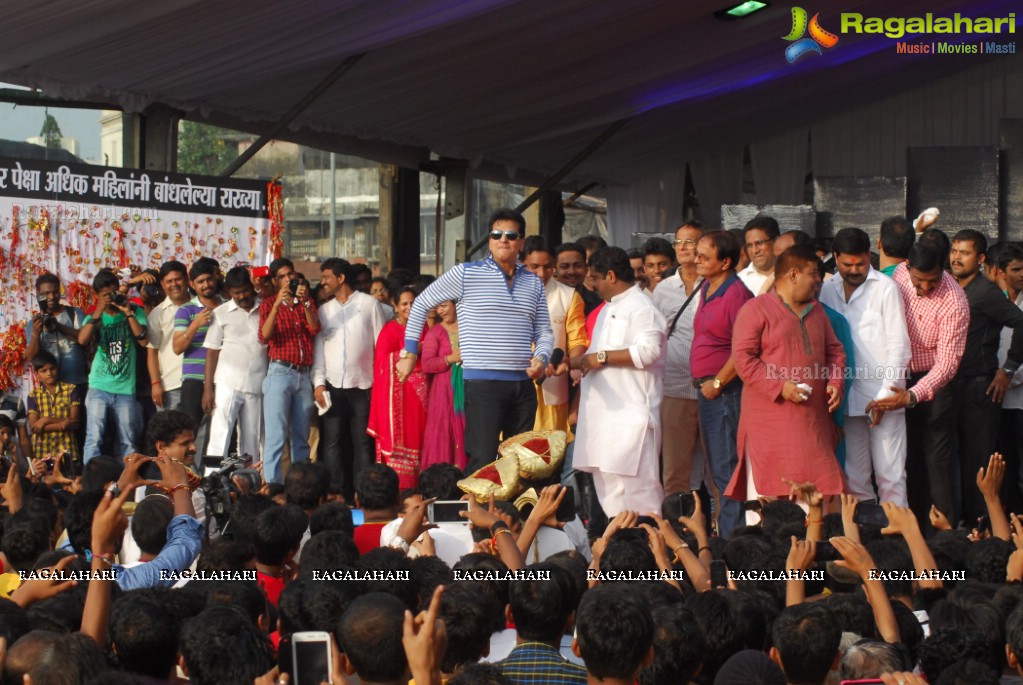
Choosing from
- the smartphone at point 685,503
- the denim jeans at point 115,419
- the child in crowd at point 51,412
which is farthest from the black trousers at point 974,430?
the child in crowd at point 51,412

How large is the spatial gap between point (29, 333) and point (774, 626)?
6.32 metres

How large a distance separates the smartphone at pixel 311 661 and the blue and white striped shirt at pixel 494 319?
413cm

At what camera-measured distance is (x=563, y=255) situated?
8133 millimetres

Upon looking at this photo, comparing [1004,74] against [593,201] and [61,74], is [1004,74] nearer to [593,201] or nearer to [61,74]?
[593,201]

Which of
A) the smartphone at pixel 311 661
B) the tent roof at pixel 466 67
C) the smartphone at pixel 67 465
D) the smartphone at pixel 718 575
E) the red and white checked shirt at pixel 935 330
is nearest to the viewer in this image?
the smartphone at pixel 311 661

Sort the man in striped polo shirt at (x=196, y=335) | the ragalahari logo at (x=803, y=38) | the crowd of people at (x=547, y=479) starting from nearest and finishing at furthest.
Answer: the crowd of people at (x=547, y=479) → the man in striped polo shirt at (x=196, y=335) → the ragalahari logo at (x=803, y=38)

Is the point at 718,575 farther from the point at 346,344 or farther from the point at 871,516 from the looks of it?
the point at 346,344

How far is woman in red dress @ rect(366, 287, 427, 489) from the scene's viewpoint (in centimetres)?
835

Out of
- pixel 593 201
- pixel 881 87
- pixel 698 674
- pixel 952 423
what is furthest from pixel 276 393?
pixel 593 201

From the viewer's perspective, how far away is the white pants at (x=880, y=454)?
6.44 metres

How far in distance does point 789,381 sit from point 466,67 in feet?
15.4

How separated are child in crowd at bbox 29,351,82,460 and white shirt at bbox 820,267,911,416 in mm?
4790

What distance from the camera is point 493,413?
690cm

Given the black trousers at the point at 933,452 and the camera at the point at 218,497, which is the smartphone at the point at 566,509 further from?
the black trousers at the point at 933,452
